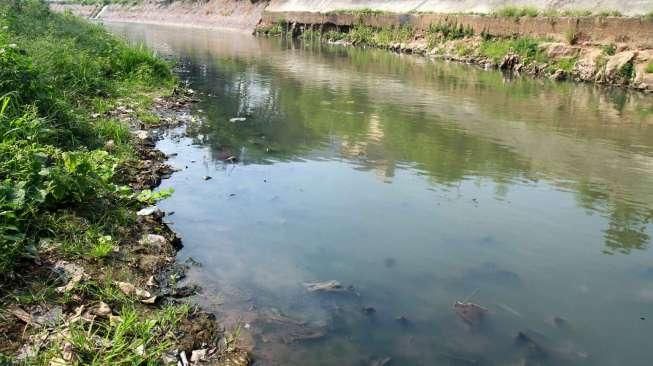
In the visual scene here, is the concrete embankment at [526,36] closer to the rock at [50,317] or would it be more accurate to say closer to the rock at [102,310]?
the rock at [102,310]

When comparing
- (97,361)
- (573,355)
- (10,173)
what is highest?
(10,173)

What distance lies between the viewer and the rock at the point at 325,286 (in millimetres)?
4656

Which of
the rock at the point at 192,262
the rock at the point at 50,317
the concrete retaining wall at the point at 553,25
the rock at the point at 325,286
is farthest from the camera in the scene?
the concrete retaining wall at the point at 553,25

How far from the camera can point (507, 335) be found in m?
4.18

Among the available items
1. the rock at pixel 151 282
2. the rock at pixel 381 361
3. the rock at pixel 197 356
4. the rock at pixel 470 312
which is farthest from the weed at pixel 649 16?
the rock at pixel 197 356

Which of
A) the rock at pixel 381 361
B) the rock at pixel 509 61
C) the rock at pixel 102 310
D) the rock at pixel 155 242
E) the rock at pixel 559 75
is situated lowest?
the rock at pixel 381 361

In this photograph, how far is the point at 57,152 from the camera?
5.28 m

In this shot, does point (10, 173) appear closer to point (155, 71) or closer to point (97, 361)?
point (97, 361)

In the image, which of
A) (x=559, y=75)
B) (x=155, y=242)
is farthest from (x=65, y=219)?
(x=559, y=75)

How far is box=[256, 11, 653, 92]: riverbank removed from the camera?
18594mm

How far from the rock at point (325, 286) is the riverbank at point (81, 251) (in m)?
0.90

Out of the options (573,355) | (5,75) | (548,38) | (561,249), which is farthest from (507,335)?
(548,38)

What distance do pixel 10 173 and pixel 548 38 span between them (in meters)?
21.8

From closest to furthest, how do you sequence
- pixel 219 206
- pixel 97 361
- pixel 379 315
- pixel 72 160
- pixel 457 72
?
pixel 97 361 → pixel 379 315 → pixel 72 160 → pixel 219 206 → pixel 457 72
